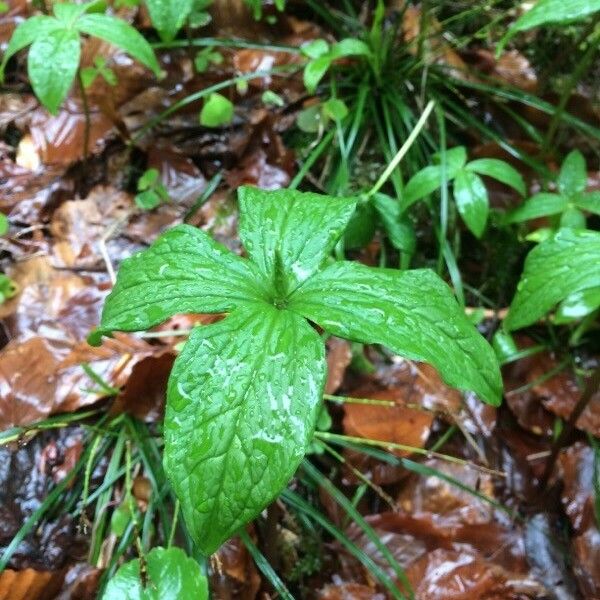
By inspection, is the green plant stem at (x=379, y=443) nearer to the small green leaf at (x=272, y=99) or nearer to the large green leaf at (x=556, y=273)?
the large green leaf at (x=556, y=273)

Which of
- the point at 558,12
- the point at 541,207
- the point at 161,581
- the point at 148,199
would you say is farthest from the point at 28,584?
the point at 558,12

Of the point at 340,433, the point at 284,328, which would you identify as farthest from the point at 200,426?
the point at 340,433

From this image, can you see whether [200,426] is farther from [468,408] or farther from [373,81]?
[373,81]

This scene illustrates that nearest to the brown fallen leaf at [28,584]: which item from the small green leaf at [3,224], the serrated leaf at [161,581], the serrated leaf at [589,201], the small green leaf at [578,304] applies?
the serrated leaf at [161,581]

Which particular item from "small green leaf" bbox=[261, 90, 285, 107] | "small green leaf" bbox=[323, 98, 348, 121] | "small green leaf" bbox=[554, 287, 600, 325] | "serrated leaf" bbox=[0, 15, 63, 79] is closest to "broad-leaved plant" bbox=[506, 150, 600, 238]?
"small green leaf" bbox=[554, 287, 600, 325]

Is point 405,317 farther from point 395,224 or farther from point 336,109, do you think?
point 336,109

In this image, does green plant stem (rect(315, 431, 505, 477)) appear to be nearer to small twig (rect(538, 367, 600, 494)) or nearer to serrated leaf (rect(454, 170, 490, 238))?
small twig (rect(538, 367, 600, 494))
